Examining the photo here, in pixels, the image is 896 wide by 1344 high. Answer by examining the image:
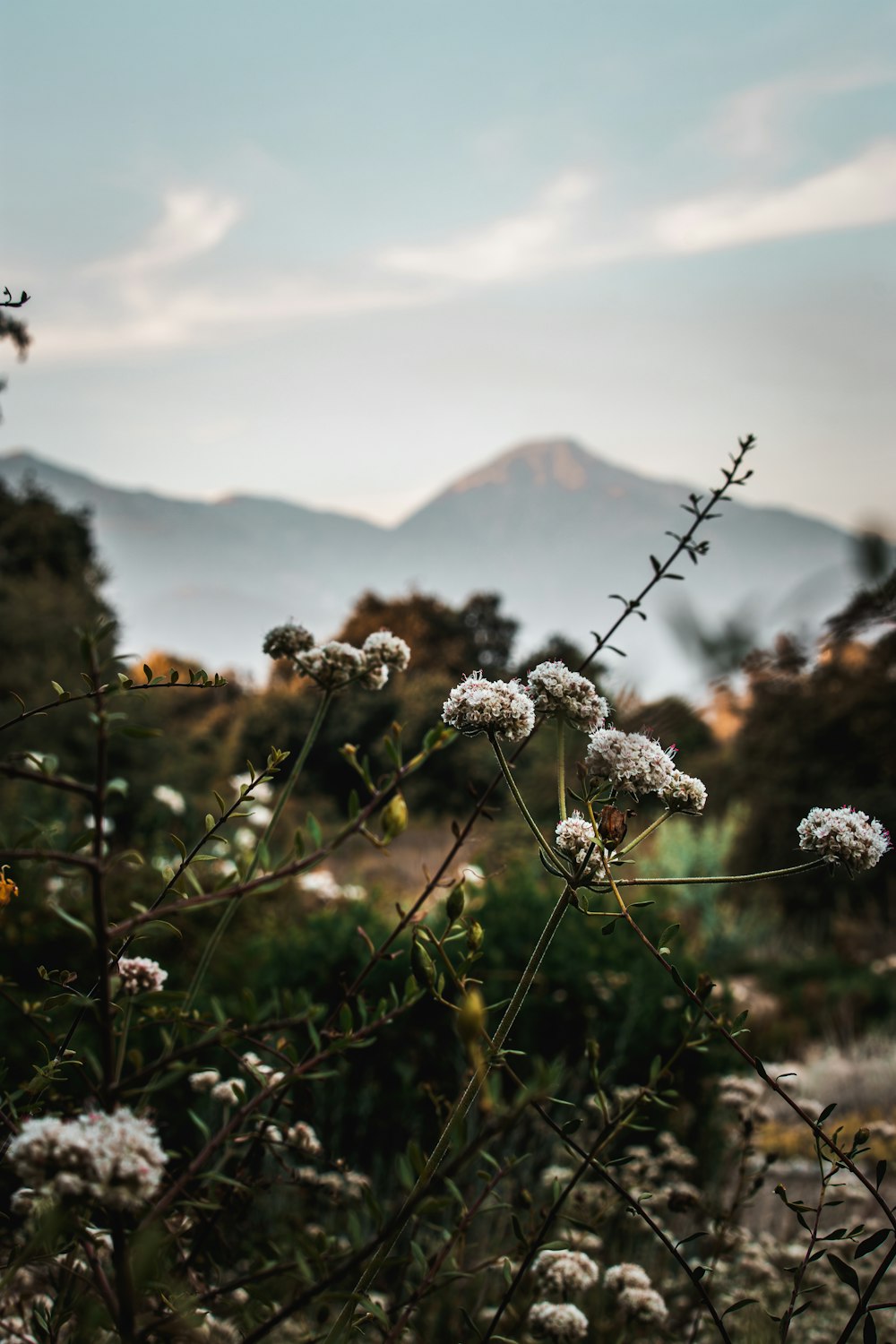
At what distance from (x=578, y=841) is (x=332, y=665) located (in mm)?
313

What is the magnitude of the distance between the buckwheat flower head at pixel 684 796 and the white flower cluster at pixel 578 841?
0.13 meters

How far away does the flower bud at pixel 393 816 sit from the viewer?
0.89 meters

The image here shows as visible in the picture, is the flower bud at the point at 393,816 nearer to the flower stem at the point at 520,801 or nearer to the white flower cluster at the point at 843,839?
the flower stem at the point at 520,801

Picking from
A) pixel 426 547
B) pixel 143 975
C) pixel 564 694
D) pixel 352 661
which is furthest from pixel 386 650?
pixel 426 547

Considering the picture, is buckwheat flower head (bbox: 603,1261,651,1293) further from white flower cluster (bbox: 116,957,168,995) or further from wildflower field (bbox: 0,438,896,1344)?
white flower cluster (bbox: 116,957,168,995)

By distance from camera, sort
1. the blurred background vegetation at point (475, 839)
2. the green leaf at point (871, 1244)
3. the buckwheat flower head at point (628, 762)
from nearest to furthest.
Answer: the green leaf at point (871, 1244), the buckwheat flower head at point (628, 762), the blurred background vegetation at point (475, 839)

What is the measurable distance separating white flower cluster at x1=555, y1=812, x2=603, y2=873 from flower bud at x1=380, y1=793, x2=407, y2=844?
251 millimetres

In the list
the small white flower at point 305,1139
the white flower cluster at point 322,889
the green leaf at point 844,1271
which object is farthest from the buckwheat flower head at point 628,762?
the white flower cluster at point 322,889

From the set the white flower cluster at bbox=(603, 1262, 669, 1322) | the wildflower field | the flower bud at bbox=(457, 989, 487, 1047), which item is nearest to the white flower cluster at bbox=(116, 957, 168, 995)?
the wildflower field

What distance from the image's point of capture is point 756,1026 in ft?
23.5

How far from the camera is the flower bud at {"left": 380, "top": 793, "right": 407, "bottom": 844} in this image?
0.89 metres

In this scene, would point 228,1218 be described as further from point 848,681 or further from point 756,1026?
point 848,681

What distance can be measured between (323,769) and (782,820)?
25.3 ft

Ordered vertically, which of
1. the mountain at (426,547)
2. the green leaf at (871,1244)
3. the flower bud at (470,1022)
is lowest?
the green leaf at (871,1244)
